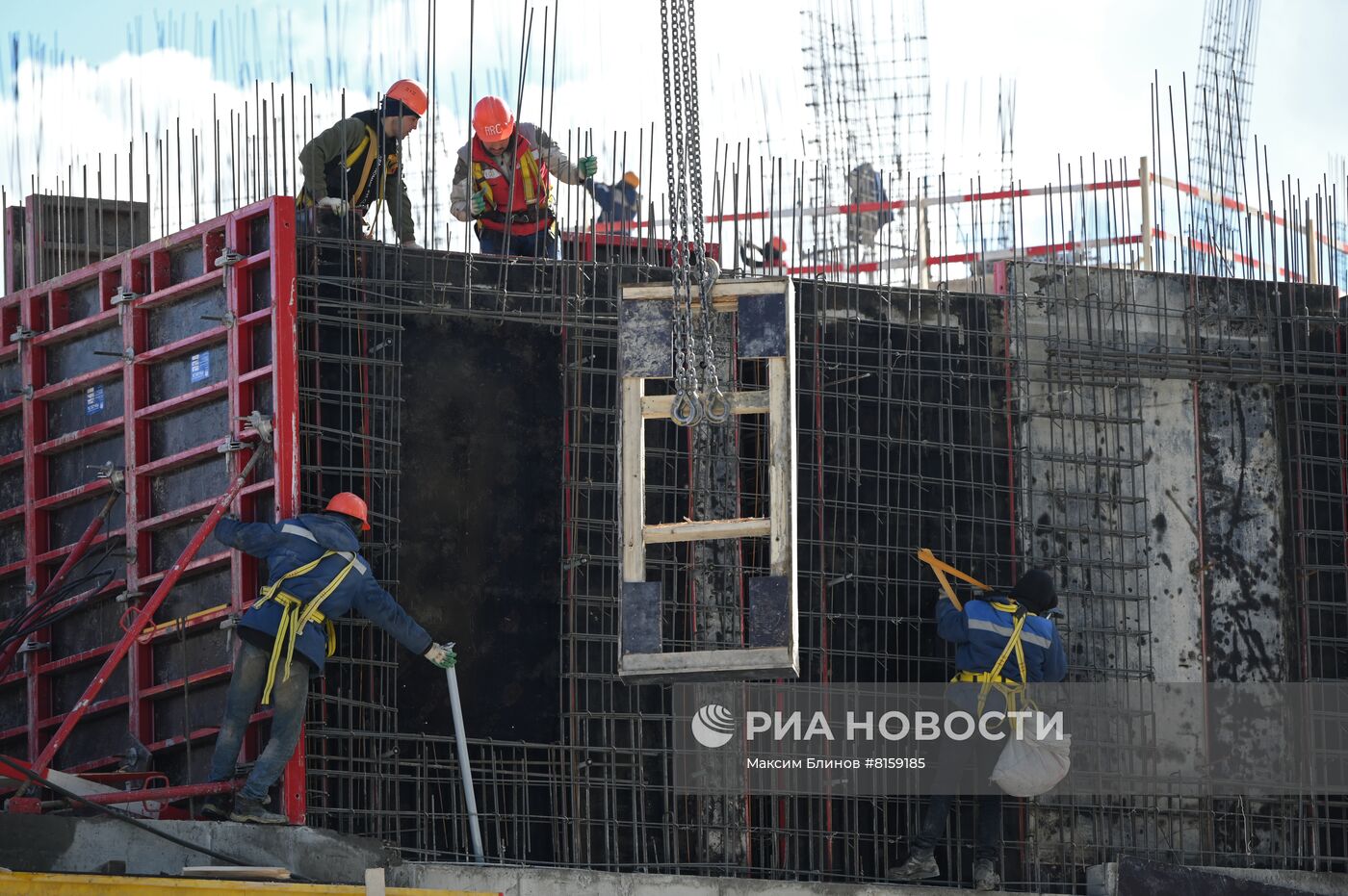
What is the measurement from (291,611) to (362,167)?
351cm

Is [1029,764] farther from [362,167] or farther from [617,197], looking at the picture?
[617,197]

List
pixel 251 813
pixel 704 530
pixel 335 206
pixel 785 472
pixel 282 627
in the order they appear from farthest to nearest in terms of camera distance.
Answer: pixel 335 206, pixel 282 627, pixel 251 813, pixel 704 530, pixel 785 472

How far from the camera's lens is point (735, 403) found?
12.0m

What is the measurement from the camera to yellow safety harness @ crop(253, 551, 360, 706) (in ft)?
40.6

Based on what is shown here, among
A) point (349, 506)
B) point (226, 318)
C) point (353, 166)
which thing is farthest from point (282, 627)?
point (353, 166)

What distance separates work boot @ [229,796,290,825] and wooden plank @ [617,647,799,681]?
7.39ft

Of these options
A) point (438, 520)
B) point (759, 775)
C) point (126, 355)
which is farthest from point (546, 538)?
point (126, 355)

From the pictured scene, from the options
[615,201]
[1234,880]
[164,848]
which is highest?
[615,201]

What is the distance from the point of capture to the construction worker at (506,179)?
14.9 metres

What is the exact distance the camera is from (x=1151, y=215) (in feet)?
56.1

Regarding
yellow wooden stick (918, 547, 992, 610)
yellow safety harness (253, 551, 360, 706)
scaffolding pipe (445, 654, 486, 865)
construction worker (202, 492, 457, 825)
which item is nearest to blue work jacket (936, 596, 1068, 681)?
yellow wooden stick (918, 547, 992, 610)

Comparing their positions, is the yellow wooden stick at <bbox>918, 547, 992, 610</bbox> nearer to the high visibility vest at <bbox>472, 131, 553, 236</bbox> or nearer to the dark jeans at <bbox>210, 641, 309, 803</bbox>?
the high visibility vest at <bbox>472, 131, 553, 236</bbox>

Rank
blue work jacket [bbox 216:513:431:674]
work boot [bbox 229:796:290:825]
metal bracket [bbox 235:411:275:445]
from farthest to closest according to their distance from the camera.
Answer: metal bracket [bbox 235:411:275:445] < blue work jacket [bbox 216:513:431:674] < work boot [bbox 229:796:290:825]

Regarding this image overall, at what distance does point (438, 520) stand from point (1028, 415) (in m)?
4.07
